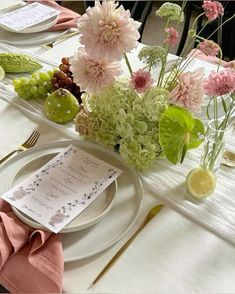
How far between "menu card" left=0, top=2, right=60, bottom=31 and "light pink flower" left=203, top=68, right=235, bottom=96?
35.6 inches

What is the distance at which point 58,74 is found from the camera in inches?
42.1

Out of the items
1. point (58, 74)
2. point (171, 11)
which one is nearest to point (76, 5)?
point (58, 74)

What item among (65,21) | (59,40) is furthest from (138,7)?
(59,40)

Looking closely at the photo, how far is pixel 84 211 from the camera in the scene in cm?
76

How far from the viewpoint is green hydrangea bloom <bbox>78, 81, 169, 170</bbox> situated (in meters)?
0.80

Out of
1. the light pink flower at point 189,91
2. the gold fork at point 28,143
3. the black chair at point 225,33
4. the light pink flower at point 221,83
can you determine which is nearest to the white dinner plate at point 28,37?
the gold fork at point 28,143

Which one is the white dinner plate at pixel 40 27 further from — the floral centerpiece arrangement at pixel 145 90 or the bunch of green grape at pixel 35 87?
the floral centerpiece arrangement at pixel 145 90

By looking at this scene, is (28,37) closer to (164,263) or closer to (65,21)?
(65,21)

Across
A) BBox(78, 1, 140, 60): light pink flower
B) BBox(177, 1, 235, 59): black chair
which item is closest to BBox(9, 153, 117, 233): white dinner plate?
BBox(78, 1, 140, 60): light pink flower

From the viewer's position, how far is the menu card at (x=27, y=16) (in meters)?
1.41

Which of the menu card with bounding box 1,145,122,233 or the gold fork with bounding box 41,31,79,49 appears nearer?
the menu card with bounding box 1,145,122,233

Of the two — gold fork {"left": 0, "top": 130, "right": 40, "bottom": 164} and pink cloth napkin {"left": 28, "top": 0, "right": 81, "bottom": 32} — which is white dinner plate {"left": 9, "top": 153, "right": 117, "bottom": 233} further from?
pink cloth napkin {"left": 28, "top": 0, "right": 81, "bottom": 32}

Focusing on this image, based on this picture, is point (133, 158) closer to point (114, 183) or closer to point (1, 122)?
point (114, 183)

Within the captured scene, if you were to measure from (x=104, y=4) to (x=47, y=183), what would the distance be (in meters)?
0.36
